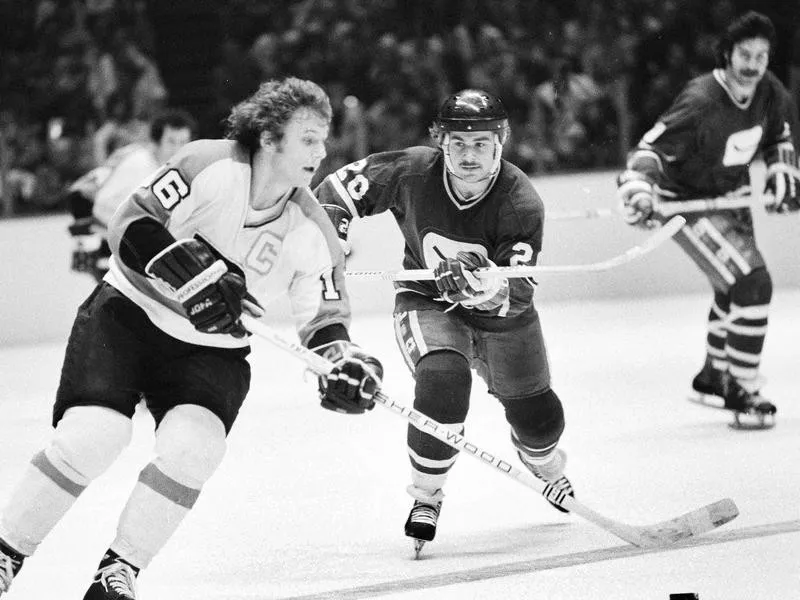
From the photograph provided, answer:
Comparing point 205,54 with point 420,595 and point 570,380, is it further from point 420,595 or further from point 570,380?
point 420,595

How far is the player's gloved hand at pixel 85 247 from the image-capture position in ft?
19.1

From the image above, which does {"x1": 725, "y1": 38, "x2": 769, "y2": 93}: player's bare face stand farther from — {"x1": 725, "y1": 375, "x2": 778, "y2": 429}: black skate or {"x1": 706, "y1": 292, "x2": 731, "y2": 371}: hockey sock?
{"x1": 725, "y1": 375, "x2": 778, "y2": 429}: black skate

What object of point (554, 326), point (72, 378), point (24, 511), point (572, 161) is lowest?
point (554, 326)

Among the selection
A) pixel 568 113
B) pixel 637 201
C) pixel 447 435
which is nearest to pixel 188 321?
pixel 447 435

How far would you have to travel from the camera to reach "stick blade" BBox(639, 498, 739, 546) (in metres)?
3.19

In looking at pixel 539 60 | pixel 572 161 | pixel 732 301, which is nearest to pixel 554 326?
pixel 572 161

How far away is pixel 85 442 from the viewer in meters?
2.59

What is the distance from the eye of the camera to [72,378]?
270cm

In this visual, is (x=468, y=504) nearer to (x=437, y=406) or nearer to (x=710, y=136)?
(x=437, y=406)

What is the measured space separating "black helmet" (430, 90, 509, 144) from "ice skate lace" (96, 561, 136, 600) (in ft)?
A: 4.38

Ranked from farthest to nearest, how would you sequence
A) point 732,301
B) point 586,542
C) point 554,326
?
point 554,326, point 732,301, point 586,542

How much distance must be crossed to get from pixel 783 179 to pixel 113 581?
3.16m

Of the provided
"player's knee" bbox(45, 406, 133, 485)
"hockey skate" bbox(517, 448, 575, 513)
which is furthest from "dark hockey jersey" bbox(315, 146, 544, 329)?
"player's knee" bbox(45, 406, 133, 485)

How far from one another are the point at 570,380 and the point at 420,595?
10.1 ft
